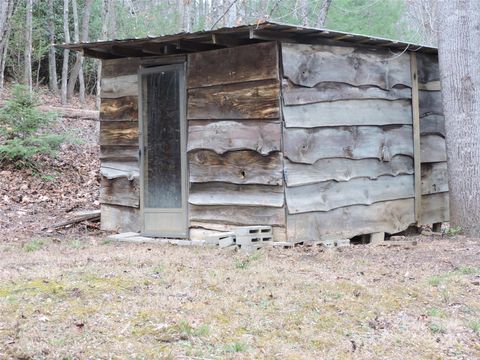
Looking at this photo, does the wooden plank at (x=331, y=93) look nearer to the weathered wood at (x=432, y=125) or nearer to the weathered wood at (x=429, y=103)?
the weathered wood at (x=429, y=103)

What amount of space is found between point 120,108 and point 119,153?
27.6 inches

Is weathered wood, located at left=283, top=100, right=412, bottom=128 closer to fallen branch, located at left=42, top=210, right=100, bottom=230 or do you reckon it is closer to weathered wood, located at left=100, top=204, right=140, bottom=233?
weathered wood, located at left=100, top=204, right=140, bottom=233

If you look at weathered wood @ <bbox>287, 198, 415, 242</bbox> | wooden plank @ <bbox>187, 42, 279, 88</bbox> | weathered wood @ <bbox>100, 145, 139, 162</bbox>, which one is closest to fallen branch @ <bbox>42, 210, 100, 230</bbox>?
weathered wood @ <bbox>100, 145, 139, 162</bbox>

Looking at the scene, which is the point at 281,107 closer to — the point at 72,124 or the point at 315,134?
the point at 315,134

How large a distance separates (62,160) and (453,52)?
352 inches

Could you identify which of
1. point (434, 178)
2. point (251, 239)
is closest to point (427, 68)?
point (434, 178)

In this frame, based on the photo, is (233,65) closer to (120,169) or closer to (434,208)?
(120,169)

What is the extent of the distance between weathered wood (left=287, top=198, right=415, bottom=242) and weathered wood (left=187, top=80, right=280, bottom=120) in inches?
56.8

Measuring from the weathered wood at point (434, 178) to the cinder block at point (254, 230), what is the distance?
3.45 meters

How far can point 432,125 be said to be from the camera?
10.0 m

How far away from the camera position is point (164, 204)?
8.84 m

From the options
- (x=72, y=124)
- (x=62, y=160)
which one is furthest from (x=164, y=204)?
(x=72, y=124)

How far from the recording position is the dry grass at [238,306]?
3.79 m

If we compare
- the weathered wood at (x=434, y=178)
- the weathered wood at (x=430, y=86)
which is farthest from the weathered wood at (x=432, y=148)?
the weathered wood at (x=430, y=86)
